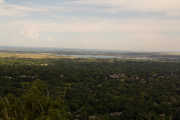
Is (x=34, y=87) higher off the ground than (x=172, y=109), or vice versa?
(x=34, y=87)

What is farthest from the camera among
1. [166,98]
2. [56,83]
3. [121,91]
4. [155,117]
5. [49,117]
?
[56,83]

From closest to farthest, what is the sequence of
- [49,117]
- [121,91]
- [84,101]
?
[49,117] < [84,101] < [121,91]

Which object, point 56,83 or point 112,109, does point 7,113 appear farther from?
point 56,83

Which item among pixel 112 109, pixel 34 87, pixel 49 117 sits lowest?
pixel 112 109

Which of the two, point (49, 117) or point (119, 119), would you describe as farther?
point (119, 119)

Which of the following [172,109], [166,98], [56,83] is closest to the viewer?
[172,109]

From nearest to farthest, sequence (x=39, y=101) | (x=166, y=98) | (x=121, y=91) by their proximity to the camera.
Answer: (x=39, y=101), (x=166, y=98), (x=121, y=91)

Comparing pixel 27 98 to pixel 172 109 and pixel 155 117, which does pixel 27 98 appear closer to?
pixel 155 117

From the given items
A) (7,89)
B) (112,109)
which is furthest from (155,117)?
(7,89)

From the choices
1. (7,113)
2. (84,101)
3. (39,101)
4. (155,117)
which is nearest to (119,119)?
(155,117)
